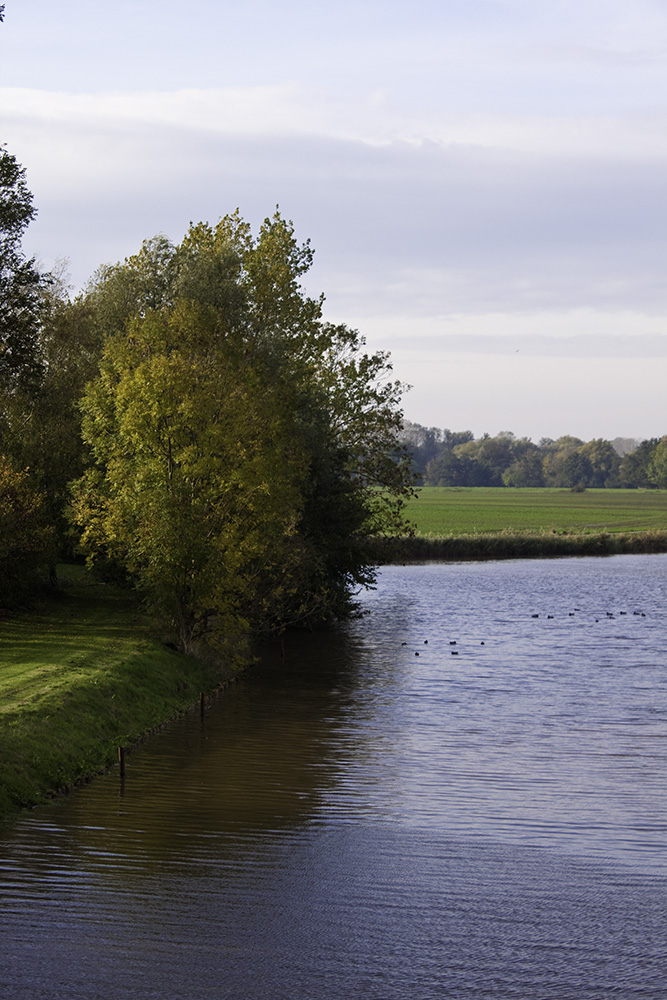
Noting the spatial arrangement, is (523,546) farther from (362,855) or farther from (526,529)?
(362,855)

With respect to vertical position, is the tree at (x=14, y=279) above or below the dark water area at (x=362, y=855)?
above

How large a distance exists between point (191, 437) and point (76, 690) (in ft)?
33.4

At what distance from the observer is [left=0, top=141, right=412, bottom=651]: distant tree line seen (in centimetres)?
3152

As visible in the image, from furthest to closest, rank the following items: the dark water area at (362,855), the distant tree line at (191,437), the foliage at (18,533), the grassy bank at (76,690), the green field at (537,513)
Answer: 1. the green field at (537,513)
2. the foliage at (18,533)
3. the distant tree line at (191,437)
4. the grassy bank at (76,690)
5. the dark water area at (362,855)

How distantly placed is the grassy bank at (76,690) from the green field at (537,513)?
51.4m

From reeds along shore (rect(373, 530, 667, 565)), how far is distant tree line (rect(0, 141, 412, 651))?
119 feet

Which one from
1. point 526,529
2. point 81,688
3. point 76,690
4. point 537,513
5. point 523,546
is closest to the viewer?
point 76,690

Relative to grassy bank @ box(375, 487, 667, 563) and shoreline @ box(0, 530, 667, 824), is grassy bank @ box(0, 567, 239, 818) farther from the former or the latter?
grassy bank @ box(375, 487, 667, 563)

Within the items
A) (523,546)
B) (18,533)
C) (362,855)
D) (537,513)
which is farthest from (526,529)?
(362,855)

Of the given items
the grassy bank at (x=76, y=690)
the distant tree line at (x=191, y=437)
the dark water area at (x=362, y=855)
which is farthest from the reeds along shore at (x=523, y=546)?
the dark water area at (x=362, y=855)

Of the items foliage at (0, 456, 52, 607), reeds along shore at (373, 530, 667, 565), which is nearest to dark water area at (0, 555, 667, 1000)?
foliage at (0, 456, 52, 607)

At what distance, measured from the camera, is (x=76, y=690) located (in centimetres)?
2488

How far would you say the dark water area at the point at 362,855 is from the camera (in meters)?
13.0

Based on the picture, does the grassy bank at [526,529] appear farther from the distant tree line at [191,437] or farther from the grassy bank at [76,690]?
the grassy bank at [76,690]
